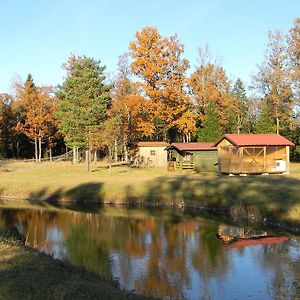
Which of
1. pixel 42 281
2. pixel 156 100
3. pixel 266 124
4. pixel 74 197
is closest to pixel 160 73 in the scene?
pixel 156 100

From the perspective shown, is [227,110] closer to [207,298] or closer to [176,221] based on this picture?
[176,221]

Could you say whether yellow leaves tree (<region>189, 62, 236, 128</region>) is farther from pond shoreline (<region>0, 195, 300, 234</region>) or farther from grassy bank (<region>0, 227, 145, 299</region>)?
grassy bank (<region>0, 227, 145, 299</region>)

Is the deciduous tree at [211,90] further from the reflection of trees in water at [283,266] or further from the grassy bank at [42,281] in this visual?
the grassy bank at [42,281]

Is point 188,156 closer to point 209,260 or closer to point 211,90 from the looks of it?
point 211,90

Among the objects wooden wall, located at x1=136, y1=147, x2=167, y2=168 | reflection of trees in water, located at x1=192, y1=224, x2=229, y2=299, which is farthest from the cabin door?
reflection of trees in water, located at x1=192, y1=224, x2=229, y2=299

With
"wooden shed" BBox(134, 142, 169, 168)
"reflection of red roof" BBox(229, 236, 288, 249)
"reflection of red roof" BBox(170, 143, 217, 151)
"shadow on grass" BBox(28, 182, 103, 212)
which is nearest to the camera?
"reflection of red roof" BBox(229, 236, 288, 249)

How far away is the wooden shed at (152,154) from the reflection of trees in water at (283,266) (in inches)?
1449

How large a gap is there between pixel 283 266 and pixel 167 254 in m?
4.90

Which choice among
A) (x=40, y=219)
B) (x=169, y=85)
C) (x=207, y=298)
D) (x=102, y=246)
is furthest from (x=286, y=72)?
(x=207, y=298)

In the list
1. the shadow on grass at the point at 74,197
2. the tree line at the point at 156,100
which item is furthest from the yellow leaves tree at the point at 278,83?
the shadow on grass at the point at 74,197

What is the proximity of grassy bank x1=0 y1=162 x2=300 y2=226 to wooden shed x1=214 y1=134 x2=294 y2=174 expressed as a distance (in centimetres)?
577

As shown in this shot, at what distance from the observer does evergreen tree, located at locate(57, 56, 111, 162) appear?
55000 millimetres

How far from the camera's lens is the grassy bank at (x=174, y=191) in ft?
89.8

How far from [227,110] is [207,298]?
57.8 meters
